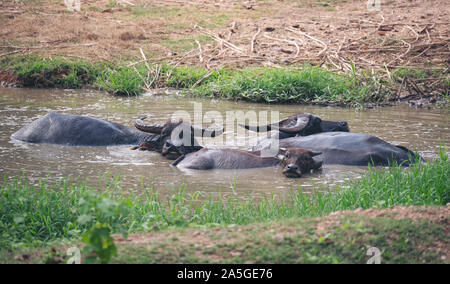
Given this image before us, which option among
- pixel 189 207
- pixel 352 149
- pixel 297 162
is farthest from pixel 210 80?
pixel 189 207

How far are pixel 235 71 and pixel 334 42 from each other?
9.31ft

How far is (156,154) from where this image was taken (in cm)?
644

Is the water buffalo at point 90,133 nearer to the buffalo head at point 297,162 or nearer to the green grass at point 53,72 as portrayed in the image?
the buffalo head at point 297,162

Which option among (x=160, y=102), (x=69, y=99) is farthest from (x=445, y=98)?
(x=69, y=99)

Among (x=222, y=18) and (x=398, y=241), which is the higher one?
(x=222, y=18)

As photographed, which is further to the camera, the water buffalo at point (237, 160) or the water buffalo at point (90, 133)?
the water buffalo at point (90, 133)

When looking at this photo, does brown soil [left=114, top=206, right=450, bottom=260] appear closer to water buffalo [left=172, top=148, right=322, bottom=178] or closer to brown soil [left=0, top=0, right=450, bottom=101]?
water buffalo [left=172, top=148, right=322, bottom=178]

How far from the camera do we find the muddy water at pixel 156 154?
17.2 feet

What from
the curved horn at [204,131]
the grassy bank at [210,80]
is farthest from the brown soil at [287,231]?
the grassy bank at [210,80]

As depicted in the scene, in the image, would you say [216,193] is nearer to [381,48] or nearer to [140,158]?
[140,158]

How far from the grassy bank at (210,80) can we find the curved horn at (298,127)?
3.02m

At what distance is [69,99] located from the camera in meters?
9.67

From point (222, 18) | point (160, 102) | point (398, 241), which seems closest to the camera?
point (398, 241)

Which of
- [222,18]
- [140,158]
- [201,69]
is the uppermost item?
[222,18]
